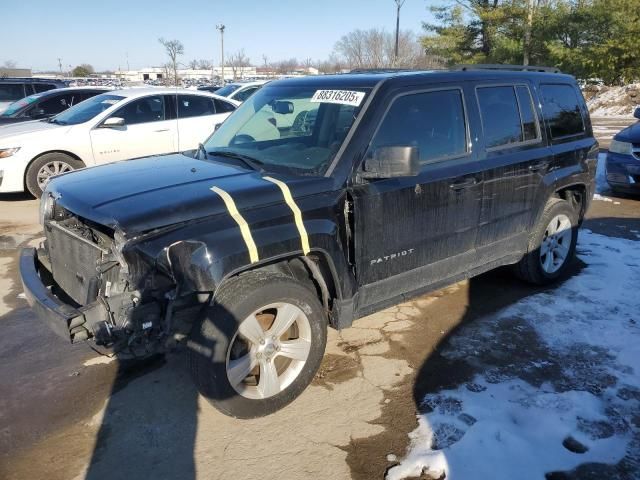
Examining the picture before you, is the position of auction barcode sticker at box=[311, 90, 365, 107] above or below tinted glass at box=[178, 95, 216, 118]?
above

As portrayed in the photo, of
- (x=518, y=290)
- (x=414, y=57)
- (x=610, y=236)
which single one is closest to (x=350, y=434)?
(x=518, y=290)

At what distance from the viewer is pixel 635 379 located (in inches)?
139

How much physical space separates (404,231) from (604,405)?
1621 mm

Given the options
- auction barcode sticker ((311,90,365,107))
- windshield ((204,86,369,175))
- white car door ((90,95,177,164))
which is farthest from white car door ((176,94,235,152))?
auction barcode sticker ((311,90,365,107))

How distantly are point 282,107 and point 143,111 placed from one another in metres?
5.72

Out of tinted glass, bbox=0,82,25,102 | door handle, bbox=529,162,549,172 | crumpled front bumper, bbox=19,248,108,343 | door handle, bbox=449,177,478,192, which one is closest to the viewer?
crumpled front bumper, bbox=19,248,108,343

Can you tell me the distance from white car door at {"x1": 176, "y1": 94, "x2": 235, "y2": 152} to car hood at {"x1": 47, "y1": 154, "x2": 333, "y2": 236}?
18.9 feet

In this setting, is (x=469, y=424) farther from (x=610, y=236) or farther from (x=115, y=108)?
(x=115, y=108)

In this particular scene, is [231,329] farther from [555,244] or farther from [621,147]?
[621,147]

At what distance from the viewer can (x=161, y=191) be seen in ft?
10.0

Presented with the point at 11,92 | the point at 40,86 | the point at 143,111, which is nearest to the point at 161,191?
the point at 143,111

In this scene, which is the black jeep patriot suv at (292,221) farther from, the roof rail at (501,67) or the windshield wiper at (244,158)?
the roof rail at (501,67)

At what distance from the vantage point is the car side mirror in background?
4113 mm

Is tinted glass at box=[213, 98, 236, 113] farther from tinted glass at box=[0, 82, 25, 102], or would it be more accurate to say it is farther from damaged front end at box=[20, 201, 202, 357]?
tinted glass at box=[0, 82, 25, 102]
